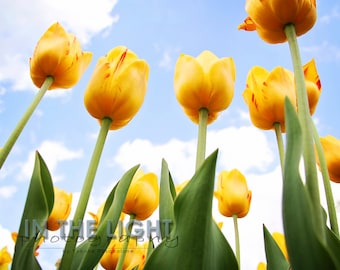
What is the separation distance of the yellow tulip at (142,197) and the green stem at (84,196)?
1.21ft

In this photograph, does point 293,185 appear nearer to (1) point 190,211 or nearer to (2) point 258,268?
(1) point 190,211

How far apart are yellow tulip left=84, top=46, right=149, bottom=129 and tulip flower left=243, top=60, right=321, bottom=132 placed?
28cm

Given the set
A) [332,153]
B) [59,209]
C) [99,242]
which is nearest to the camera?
[99,242]

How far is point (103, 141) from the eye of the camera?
775 millimetres

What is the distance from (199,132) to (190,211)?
0.89 ft

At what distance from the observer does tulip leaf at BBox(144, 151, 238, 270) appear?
1.73ft

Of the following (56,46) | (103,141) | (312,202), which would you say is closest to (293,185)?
(312,202)

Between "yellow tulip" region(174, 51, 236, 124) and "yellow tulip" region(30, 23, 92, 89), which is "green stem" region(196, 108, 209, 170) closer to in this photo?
"yellow tulip" region(174, 51, 236, 124)

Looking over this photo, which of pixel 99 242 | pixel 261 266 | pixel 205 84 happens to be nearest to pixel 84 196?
pixel 99 242

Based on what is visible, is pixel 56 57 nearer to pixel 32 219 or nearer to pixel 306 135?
pixel 32 219

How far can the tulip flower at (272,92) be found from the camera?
0.85 metres

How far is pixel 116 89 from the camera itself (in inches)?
31.0

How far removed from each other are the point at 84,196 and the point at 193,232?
0.27 metres

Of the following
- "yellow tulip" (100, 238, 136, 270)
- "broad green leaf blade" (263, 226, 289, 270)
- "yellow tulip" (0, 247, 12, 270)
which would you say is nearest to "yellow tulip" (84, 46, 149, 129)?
"broad green leaf blade" (263, 226, 289, 270)
